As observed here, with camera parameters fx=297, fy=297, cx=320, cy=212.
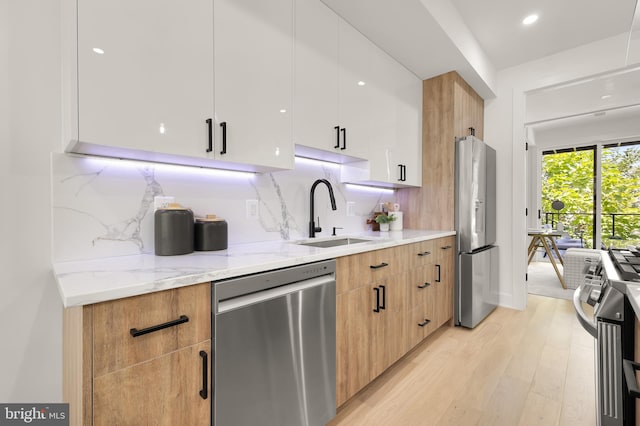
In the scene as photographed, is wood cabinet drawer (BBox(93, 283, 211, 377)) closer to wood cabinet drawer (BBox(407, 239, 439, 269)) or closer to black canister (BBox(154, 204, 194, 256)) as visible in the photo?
black canister (BBox(154, 204, 194, 256))

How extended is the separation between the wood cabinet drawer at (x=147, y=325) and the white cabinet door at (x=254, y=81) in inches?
28.3

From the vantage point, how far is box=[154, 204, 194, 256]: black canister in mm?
1377

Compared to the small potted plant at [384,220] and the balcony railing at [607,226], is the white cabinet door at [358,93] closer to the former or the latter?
the small potted plant at [384,220]

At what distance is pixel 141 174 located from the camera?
57.3 inches

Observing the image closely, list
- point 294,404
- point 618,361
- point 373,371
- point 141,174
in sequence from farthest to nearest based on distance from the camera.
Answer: point 373,371
point 141,174
point 294,404
point 618,361

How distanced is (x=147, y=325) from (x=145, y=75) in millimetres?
960

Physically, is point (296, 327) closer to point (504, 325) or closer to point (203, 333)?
point (203, 333)

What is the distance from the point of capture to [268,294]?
4.00ft

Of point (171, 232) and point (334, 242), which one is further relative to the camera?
point (334, 242)

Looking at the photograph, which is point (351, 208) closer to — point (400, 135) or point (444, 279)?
point (400, 135)

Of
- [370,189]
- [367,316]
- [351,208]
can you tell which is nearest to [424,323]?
[367,316]

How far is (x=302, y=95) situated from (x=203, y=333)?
143cm

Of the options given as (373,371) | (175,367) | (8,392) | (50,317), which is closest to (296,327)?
(175,367)

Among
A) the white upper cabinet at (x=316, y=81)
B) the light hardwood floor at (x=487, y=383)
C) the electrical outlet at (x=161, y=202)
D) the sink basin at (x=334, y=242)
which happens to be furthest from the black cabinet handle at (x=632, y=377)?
Result: the electrical outlet at (x=161, y=202)
